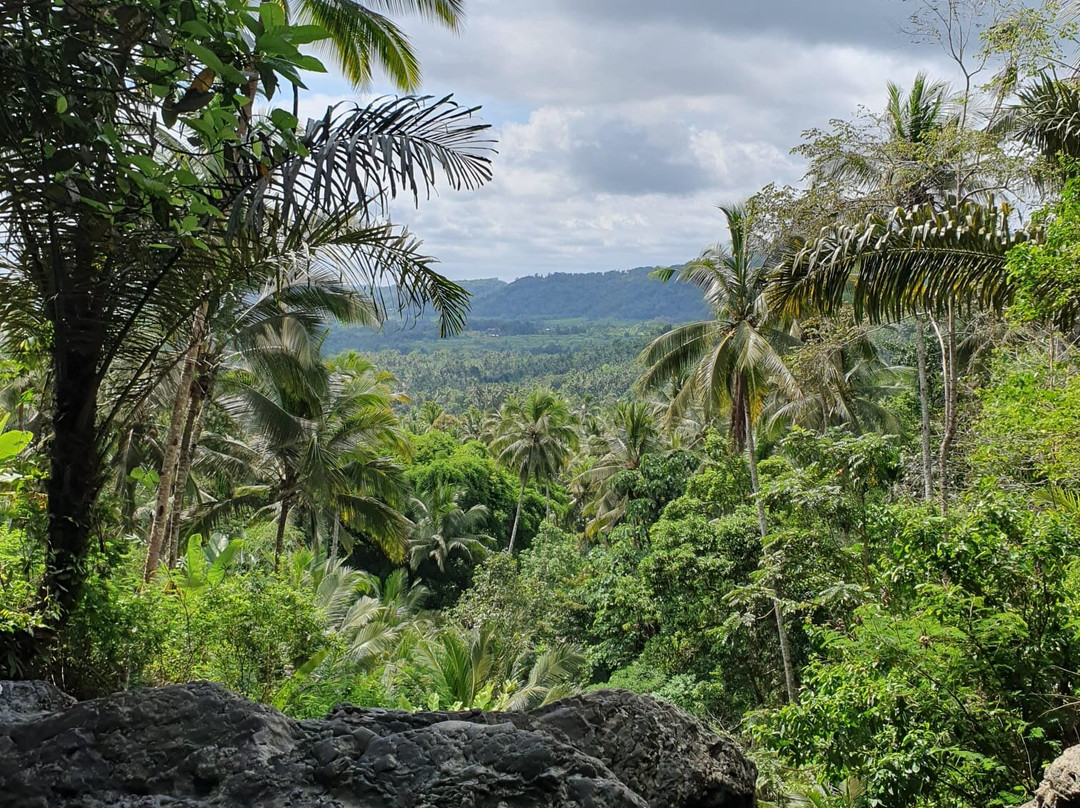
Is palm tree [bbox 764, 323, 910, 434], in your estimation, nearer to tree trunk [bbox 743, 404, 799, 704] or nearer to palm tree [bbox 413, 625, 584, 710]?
tree trunk [bbox 743, 404, 799, 704]

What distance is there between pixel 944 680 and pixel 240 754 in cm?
461

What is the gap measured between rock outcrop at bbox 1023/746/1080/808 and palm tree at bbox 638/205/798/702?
1075 centimetres

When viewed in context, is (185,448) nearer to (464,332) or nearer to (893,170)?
(464,332)

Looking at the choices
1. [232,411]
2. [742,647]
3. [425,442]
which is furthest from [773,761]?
[425,442]

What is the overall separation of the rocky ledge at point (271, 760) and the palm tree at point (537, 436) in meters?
31.6

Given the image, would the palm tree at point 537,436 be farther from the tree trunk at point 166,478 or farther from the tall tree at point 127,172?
the tall tree at point 127,172

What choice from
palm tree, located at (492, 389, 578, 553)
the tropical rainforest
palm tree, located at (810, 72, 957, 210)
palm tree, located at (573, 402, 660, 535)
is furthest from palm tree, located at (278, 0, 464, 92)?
palm tree, located at (492, 389, 578, 553)

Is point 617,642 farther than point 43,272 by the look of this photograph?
Yes

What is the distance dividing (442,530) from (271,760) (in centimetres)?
3277

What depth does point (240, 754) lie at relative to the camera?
252cm

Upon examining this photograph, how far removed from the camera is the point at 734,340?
51.5ft

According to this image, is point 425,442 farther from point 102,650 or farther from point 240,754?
point 240,754

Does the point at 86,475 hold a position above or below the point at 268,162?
below

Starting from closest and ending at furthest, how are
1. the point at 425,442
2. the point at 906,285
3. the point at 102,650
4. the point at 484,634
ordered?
the point at 102,650 → the point at 906,285 → the point at 484,634 → the point at 425,442
